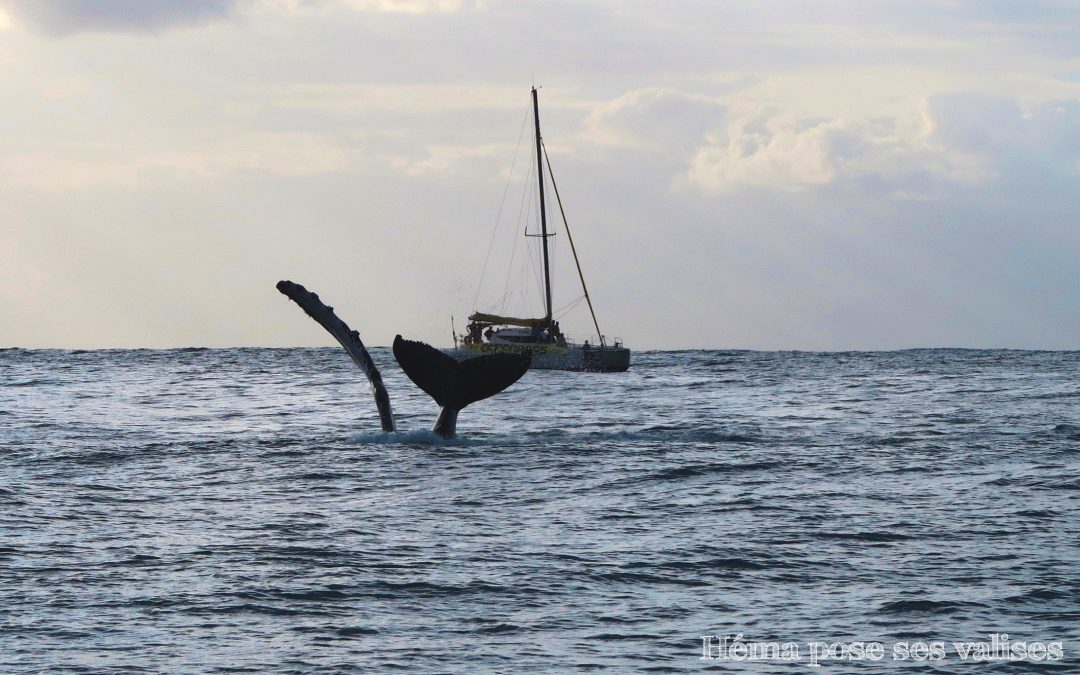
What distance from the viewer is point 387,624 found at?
537 inches

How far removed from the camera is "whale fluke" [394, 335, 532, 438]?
25.5m

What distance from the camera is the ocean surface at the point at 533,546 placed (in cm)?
1288

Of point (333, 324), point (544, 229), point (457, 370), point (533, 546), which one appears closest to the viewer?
point (533, 546)

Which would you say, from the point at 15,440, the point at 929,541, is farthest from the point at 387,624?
the point at 15,440

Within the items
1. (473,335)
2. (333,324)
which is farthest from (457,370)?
(473,335)

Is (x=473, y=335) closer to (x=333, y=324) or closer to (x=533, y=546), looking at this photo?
(x=333, y=324)

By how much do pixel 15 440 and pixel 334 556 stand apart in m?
18.0

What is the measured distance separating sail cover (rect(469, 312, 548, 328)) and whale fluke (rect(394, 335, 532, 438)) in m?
46.1

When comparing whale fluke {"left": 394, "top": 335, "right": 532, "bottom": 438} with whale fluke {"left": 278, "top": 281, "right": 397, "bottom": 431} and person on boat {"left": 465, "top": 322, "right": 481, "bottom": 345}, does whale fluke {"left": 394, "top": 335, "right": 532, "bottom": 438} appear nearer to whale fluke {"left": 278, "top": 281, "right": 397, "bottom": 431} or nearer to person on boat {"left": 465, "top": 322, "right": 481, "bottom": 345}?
whale fluke {"left": 278, "top": 281, "right": 397, "bottom": 431}

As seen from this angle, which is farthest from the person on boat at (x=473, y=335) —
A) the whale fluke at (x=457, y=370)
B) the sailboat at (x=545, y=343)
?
the whale fluke at (x=457, y=370)

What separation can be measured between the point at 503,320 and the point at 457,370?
157 ft

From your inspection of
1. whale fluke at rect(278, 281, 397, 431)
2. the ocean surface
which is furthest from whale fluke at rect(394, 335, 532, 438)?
whale fluke at rect(278, 281, 397, 431)

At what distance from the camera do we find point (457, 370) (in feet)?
86.5

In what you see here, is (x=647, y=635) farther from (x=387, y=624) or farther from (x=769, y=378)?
(x=769, y=378)
